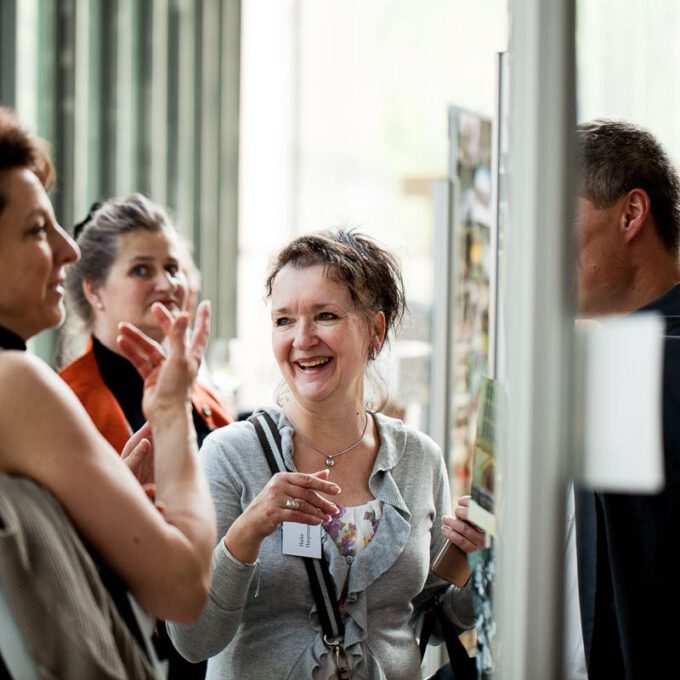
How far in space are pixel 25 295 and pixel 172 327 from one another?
0.20 meters

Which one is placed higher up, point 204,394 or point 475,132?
point 475,132

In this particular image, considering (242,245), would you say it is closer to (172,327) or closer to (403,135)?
(403,135)

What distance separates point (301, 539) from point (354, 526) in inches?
4.7

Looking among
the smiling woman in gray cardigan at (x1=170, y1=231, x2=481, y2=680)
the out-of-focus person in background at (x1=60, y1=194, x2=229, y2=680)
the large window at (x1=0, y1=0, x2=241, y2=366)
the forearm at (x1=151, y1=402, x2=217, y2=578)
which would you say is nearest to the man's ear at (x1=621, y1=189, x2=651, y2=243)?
the smiling woman in gray cardigan at (x1=170, y1=231, x2=481, y2=680)

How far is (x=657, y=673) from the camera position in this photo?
1486 mm

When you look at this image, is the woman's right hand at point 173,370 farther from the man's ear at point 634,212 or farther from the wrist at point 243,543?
the man's ear at point 634,212

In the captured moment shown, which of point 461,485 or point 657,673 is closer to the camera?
point 657,673

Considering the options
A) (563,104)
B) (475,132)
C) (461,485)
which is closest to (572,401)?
(563,104)

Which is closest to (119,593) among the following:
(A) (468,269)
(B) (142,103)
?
(A) (468,269)

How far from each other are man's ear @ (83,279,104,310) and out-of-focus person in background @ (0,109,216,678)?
153 cm

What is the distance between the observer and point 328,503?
158 centimetres

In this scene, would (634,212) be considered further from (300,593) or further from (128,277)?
(128,277)

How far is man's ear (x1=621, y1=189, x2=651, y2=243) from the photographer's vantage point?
175 cm

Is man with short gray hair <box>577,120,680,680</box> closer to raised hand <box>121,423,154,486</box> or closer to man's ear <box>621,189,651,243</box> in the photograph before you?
man's ear <box>621,189,651,243</box>
